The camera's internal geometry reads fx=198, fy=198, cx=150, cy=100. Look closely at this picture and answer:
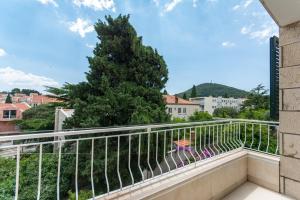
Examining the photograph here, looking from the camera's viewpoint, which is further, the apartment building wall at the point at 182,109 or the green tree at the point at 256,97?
the apartment building wall at the point at 182,109

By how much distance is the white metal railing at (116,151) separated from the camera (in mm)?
1415

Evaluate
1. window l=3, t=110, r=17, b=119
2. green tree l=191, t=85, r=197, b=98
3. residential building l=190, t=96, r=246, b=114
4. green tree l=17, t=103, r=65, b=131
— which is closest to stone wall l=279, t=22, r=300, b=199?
green tree l=17, t=103, r=65, b=131

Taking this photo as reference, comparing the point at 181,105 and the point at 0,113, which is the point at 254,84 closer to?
the point at 181,105

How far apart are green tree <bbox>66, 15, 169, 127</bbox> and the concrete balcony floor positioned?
189 inches

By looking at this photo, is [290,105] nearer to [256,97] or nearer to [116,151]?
[116,151]

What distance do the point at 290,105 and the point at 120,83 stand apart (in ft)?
23.6

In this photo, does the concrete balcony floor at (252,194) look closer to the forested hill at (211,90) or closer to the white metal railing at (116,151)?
the white metal railing at (116,151)

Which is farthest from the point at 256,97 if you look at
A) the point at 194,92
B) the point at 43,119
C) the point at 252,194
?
the point at 252,194

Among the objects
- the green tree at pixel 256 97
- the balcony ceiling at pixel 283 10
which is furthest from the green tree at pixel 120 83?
the green tree at pixel 256 97

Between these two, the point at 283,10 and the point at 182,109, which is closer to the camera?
the point at 283,10

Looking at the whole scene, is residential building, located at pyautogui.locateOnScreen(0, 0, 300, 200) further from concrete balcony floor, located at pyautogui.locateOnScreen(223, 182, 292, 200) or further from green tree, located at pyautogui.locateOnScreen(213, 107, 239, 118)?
green tree, located at pyautogui.locateOnScreen(213, 107, 239, 118)

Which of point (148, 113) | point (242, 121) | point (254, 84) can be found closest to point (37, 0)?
point (148, 113)

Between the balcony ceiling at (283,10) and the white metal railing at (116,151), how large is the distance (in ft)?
4.42

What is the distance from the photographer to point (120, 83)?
336 inches
